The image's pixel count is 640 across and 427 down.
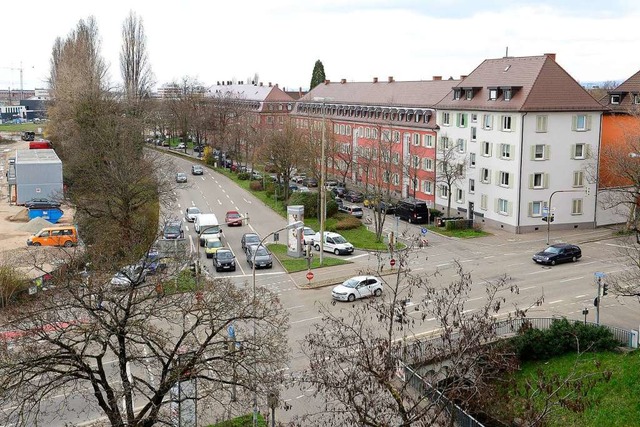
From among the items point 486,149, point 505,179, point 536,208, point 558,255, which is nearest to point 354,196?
point 486,149

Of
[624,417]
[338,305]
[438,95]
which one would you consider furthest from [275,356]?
[438,95]

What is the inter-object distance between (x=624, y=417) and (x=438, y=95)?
155 ft

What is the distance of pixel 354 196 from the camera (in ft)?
219

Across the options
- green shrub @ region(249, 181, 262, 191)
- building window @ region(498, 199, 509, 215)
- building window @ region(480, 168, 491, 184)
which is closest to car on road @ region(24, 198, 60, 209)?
green shrub @ region(249, 181, 262, 191)

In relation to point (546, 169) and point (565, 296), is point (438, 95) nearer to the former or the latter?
point (546, 169)

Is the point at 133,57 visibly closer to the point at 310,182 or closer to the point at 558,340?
the point at 310,182

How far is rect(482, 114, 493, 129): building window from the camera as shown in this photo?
54.8 meters

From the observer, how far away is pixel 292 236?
151ft

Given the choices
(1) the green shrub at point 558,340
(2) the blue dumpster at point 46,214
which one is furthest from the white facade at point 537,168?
(2) the blue dumpster at point 46,214

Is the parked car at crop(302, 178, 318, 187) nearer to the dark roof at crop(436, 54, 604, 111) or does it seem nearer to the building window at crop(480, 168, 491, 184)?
the building window at crop(480, 168, 491, 184)

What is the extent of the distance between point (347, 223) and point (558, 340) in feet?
91.0

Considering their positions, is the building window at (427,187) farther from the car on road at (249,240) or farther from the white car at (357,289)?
the white car at (357,289)

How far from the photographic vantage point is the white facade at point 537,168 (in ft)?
170

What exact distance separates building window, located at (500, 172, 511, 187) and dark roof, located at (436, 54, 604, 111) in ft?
16.0
